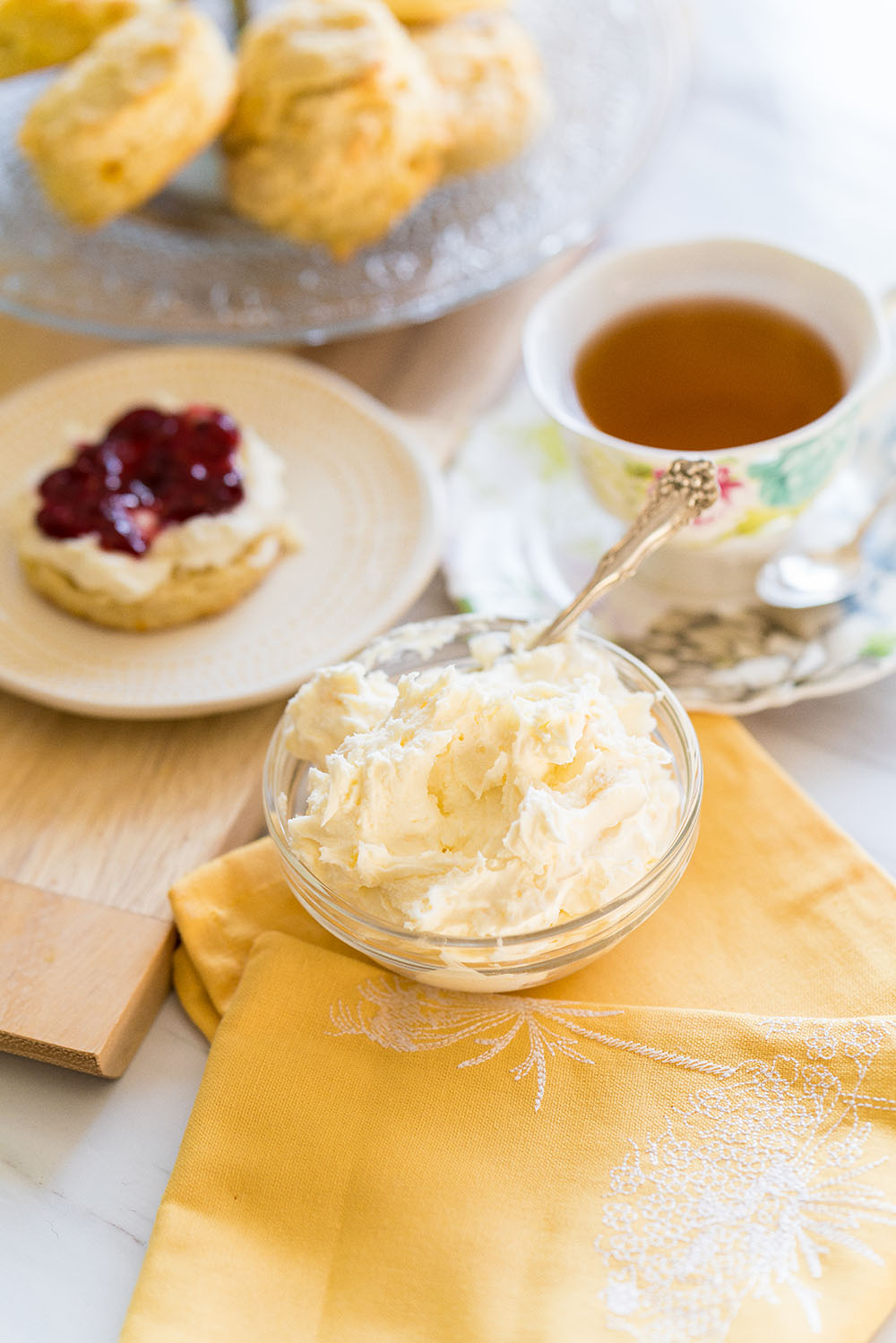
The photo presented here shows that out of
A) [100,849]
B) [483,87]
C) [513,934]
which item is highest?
[483,87]

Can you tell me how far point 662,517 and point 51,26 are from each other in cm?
111

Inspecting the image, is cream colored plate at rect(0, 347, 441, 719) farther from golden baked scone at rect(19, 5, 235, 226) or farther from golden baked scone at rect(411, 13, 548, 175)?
golden baked scone at rect(411, 13, 548, 175)

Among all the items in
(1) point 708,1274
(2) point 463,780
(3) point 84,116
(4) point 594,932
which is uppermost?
(3) point 84,116

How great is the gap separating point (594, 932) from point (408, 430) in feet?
2.65

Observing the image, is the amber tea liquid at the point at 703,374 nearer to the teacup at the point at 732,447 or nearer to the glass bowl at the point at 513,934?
the teacup at the point at 732,447

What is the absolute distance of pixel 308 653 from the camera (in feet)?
4.47

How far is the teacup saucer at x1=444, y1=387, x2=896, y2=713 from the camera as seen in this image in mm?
1274

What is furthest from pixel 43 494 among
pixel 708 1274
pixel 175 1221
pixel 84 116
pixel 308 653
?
pixel 708 1274

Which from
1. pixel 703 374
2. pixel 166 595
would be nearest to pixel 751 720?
pixel 703 374

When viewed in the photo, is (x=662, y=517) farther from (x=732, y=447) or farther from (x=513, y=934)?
(x=513, y=934)

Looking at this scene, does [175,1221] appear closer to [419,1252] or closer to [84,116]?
[419,1252]

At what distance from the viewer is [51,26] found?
1.62 m

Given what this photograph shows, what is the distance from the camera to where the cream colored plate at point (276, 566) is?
1345mm

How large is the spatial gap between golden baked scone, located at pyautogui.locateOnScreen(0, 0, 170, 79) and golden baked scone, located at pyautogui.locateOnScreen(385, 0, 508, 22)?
1.11 ft
